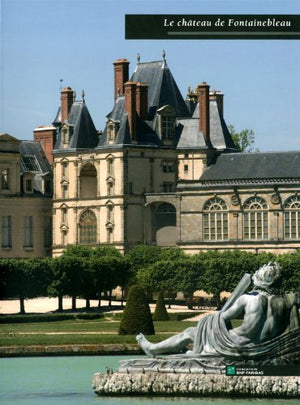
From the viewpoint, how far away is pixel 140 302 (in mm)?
36656

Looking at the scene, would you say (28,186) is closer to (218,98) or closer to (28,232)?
(28,232)

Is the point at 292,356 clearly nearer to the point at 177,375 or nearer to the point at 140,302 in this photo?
the point at 177,375

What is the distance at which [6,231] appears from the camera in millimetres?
74438

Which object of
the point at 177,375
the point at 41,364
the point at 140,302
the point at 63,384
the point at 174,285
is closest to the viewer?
the point at 177,375

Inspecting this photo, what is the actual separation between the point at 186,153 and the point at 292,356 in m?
56.2

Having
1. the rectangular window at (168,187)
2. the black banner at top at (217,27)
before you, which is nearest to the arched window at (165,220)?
the rectangular window at (168,187)

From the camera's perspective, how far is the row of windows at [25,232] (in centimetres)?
7406

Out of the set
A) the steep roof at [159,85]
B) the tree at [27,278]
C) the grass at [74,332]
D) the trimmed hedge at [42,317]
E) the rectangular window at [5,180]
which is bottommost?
the grass at [74,332]

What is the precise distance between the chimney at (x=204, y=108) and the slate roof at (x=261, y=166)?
2.12 metres

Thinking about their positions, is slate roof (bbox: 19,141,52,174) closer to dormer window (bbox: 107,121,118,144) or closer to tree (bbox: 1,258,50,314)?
dormer window (bbox: 107,121,118,144)

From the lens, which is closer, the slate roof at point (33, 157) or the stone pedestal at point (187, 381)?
the stone pedestal at point (187, 381)

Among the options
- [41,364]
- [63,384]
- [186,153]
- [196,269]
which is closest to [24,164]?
[186,153]

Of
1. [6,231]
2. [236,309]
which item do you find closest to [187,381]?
[236,309]

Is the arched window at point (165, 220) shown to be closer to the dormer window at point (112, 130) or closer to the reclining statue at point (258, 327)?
the dormer window at point (112, 130)
